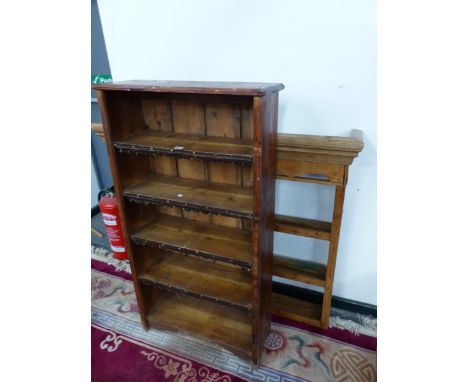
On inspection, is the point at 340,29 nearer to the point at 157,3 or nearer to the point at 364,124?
the point at 364,124

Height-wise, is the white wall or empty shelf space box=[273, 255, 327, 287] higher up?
the white wall

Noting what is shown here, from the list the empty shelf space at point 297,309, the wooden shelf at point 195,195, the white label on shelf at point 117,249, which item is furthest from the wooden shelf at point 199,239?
the white label on shelf at point 117,249

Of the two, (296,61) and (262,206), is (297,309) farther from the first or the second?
(296,61)

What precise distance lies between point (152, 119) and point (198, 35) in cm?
47

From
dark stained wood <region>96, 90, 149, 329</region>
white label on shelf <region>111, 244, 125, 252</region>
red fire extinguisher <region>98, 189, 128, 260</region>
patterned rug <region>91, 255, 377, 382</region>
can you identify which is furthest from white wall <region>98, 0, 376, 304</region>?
white label on shelf <region>111, 244, 125, 252</region>

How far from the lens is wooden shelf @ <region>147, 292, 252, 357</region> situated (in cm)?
151

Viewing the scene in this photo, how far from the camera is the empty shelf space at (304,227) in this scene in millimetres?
1455

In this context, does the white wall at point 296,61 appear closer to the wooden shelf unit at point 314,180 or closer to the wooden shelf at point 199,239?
the wooden shelf unit at point 314,180

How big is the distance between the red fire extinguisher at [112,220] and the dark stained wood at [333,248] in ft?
4.73

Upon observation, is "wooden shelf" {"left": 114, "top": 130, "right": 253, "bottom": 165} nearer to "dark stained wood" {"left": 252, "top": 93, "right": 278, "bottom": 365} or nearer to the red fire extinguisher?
"dark stained wood" {"left": 252, "top": 93, "right": 278, "bottom": 365}

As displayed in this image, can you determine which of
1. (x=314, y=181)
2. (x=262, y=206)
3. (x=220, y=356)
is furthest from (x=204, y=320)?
(x=314, y=181)

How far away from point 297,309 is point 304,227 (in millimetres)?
578

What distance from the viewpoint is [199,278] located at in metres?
1.54
